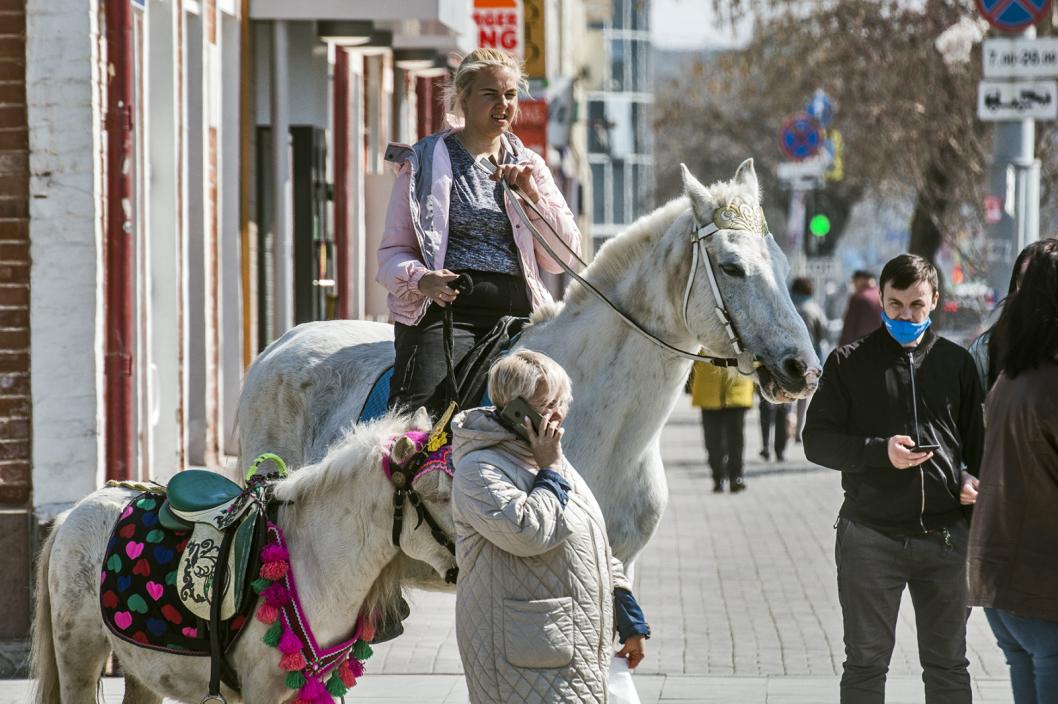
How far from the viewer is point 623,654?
17.9ft

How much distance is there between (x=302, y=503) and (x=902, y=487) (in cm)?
219

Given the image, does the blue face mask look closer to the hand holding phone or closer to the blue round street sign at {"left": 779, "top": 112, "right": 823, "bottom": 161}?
the hand holding phone

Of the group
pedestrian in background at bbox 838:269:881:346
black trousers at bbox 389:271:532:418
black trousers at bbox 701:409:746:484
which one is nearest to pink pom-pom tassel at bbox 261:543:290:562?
black trousers at bbox 389:271:532:418

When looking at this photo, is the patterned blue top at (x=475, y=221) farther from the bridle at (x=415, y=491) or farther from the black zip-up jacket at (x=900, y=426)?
the bridle at (x=415, y=491)

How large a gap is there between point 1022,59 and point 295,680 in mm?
8278

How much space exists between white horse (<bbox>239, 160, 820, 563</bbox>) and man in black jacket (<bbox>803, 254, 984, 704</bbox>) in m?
0.36

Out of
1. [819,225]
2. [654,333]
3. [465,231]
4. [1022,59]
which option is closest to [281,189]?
[1022,59]

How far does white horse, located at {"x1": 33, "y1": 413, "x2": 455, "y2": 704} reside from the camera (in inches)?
212

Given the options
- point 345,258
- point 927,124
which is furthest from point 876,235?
point 345,258

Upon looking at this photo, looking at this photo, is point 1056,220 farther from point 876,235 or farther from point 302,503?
point 876,235

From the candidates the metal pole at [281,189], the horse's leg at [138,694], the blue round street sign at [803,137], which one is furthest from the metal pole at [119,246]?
the blue round street sign at [803,137]

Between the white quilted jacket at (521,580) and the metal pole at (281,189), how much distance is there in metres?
8.78

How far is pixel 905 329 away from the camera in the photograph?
661cm

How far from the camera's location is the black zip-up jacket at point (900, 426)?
21.5 feet
